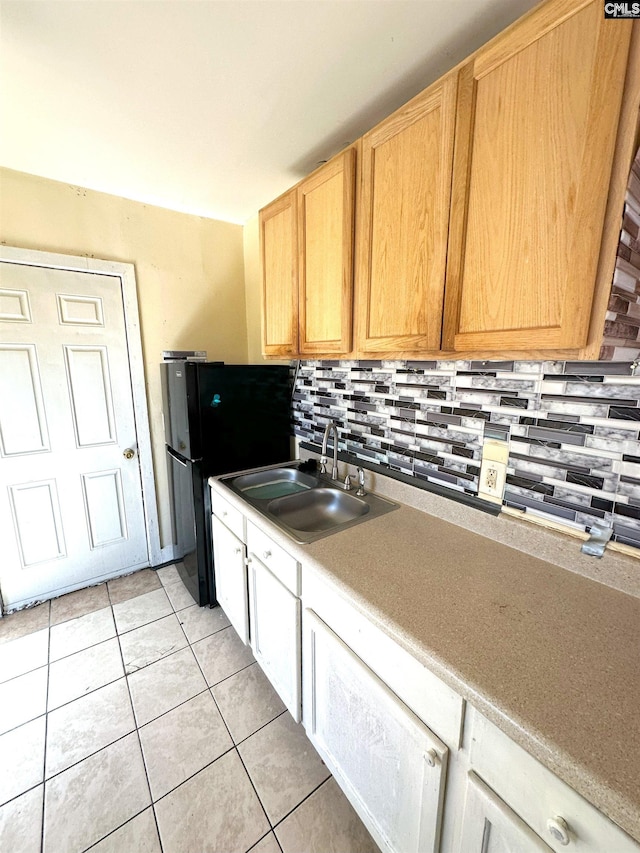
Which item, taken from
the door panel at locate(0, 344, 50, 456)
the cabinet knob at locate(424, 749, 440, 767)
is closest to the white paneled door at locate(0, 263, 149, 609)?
the door panel at locate(0, 344, 50, 456)

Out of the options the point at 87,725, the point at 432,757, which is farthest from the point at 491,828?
the point at 87,725

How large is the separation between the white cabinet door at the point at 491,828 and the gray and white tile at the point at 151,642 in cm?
154

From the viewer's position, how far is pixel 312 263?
4.73 feet

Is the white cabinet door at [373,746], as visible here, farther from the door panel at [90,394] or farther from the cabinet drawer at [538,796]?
the door panel at [90,394]

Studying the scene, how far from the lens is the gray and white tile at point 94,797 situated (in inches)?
43.0

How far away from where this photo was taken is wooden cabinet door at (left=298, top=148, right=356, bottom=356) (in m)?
1.26

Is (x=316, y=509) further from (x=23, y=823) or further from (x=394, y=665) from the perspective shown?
(x=23, y=823)

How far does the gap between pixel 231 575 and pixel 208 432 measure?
0.73 metres

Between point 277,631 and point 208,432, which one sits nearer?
point 277,631

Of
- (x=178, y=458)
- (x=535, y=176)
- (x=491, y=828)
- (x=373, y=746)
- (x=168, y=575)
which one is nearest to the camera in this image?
(x=491, y=828)

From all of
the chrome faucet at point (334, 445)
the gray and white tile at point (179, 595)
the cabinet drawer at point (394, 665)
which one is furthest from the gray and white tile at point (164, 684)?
the chrome faucet at point (334, 445)

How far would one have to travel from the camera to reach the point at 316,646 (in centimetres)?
112

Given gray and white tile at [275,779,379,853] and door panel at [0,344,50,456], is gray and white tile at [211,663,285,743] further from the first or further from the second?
door panel at [0,344,50,456]

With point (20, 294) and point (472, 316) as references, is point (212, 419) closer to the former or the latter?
point (20, 294)
